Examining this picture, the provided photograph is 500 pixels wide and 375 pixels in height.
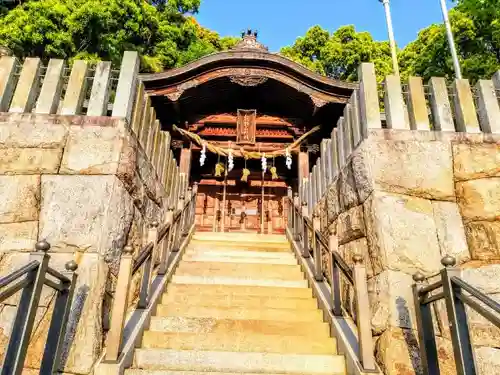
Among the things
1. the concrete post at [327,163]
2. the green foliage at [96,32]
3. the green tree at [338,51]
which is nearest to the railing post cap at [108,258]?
the concrete post at [327,163]

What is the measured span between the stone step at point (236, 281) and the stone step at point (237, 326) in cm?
102

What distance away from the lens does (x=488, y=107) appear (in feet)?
15.7

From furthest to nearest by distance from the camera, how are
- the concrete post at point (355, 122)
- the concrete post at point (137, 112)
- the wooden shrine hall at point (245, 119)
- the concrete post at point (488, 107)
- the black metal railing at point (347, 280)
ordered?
the wooden shrine hall at point (245, 119)
the concrete post at point (137, 112)
the concrete post at point (355, 122)
the concrete post at point (488, 107)
the black metal railing at point (347, 280)

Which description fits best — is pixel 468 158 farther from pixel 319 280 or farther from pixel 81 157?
pixel 81 157

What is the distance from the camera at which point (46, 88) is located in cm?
463

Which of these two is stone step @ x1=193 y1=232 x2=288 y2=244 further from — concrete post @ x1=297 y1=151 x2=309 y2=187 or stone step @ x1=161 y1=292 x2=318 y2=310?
stone step @ x1=161 y1=292 x2=318 y2=310

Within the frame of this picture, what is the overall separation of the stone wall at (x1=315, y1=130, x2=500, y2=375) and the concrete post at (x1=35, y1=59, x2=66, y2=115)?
4090 mm

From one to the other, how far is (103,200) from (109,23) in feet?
45.6

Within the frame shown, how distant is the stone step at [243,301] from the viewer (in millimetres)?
4461

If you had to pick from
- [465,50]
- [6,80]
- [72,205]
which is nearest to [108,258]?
[72,205]

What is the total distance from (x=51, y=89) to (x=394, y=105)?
465cm

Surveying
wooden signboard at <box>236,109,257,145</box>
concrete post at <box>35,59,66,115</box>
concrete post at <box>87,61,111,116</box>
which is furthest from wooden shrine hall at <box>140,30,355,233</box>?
concrete post at <box>35,59,66,115</box>

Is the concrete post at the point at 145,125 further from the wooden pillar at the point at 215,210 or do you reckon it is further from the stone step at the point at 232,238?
the wooden pillar at the point at 215,210

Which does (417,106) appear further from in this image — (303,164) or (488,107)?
(303,164)
